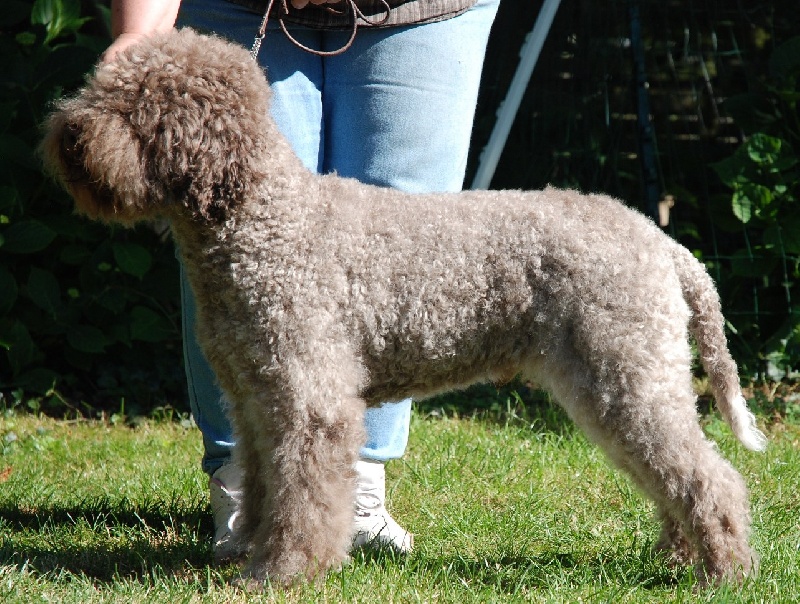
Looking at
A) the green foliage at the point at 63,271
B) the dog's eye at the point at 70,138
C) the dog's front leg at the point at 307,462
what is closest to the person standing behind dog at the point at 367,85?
the dog's front leg at the point at 307,462

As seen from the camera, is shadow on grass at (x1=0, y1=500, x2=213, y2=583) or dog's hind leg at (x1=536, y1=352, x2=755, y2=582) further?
shadow on grass at (x1=0, y1=500, x2=213, y2=583)

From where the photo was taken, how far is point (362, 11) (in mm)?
3168

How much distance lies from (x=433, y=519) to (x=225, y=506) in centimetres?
75

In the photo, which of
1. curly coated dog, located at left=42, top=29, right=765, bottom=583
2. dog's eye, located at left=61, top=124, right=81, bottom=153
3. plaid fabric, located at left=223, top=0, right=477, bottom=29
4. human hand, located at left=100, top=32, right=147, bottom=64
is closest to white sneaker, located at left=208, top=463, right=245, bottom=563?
curly coated dog, located at left=42, top=29, right=765, bottom=583

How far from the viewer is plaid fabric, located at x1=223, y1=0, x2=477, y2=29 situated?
124 inches

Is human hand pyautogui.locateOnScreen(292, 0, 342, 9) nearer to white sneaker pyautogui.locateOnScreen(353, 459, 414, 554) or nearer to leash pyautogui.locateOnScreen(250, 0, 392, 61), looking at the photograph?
leash pyautogui.locateOnScreen(250, 0, 392, 61)

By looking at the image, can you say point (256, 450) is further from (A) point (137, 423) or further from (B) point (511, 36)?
(B) point (511, 36)

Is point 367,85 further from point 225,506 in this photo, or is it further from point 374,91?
point 225,506

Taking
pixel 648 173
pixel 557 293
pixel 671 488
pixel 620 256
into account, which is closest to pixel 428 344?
pixel 557 293

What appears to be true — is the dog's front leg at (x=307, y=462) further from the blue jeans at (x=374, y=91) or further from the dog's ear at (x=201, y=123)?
the dog's ear at (x=201, y=123)

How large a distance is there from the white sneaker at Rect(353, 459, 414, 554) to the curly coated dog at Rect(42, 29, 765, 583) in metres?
0.44

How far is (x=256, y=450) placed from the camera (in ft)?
9.96

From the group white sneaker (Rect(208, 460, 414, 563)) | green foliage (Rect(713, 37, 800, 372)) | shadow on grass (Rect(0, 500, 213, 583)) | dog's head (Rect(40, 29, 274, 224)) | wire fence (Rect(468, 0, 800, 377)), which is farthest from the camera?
wire fence (Rect(468, 0, 800, 377))

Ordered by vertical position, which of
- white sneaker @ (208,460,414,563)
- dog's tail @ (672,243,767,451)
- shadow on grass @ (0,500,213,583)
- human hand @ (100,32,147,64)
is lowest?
shadow on grass @ (0,500,213,583)
